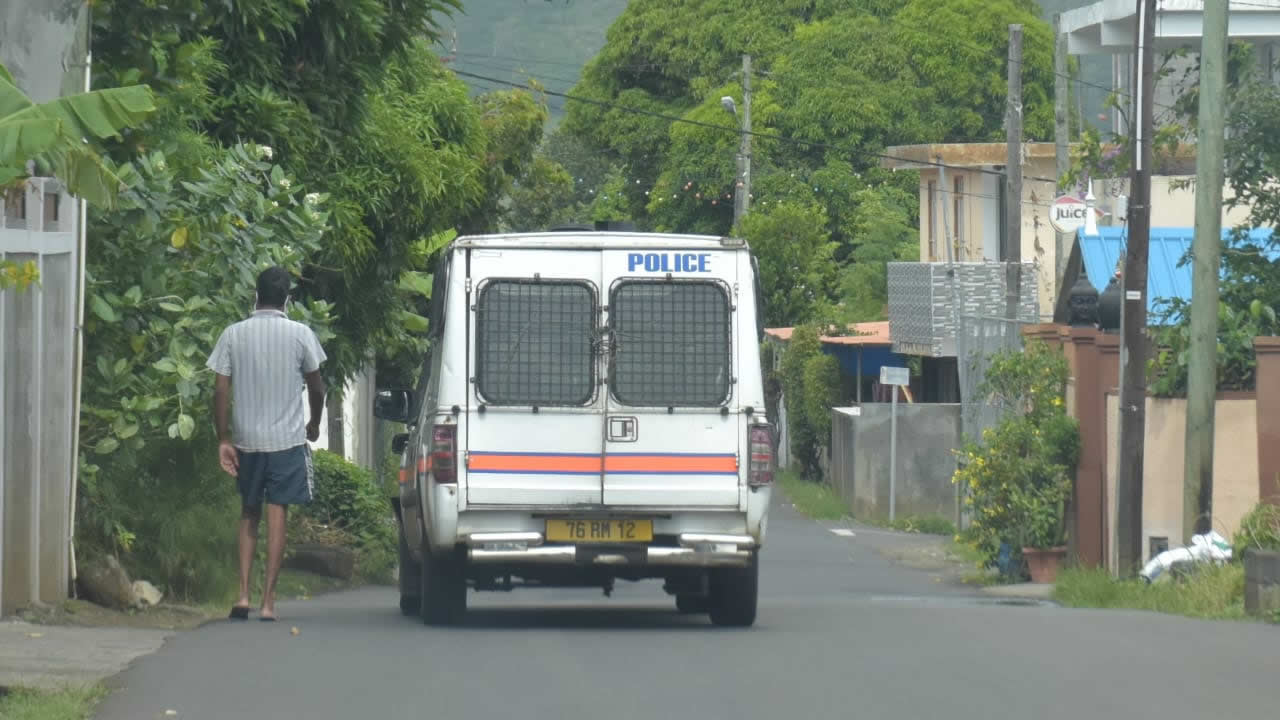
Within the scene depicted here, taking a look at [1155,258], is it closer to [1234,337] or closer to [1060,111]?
[1234,337]

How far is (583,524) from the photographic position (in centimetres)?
1093

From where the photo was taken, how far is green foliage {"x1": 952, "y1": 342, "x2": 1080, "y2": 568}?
864 inches

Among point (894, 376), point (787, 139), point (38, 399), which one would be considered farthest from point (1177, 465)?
point (787, 139)

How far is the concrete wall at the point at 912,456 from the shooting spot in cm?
3481

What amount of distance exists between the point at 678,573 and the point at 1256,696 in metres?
4.51

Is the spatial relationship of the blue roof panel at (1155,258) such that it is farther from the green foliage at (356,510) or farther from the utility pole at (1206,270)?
the green foliage at (356,510)

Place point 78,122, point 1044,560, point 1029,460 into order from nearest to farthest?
1. point 78,122
2. point 1029,460
3. point 1044,560

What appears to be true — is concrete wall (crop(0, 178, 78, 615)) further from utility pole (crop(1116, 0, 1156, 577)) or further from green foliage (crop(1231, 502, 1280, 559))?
utility pole (crop(1116, 0, 1156, 577))

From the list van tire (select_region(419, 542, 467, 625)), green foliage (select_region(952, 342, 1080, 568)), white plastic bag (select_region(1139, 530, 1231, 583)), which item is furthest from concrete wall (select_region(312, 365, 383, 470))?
van tire (select_region(419, 542, 467, 625))

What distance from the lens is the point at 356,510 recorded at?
869 inches

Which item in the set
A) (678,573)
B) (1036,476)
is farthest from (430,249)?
(678,573)

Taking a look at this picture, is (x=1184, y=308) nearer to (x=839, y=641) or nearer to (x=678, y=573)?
(x=678, y=573)

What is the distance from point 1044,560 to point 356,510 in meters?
7.82

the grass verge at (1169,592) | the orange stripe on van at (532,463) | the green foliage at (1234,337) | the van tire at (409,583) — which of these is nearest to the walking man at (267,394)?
the orange stripe on van at (532,463)
